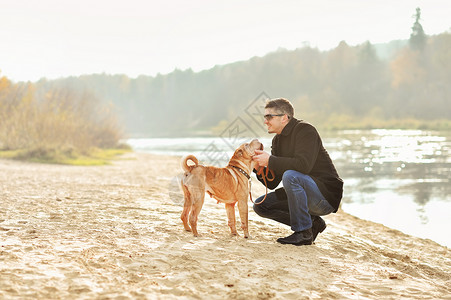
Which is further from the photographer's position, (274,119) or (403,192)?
(403,192)

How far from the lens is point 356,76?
94.0 meters

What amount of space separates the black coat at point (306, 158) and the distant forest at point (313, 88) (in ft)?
166

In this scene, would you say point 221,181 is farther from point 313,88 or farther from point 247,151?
point 313,88

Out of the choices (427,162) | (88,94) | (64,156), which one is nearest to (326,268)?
(64,156)

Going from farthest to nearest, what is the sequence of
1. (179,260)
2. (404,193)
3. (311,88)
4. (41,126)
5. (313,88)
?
(311,88) < (313,88) < (41,126) < (404,193) < (179,260)

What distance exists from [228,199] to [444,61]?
3564 inches

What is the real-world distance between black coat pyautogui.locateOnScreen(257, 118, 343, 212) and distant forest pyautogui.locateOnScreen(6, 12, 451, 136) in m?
50.6

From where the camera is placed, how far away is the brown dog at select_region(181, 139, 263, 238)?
4.95 meters

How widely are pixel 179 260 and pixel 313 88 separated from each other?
9812 centimetres

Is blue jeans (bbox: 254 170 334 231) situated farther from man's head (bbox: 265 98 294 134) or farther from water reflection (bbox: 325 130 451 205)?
water reflection (bbox: 325 130 451 205)

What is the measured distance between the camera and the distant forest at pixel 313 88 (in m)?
78.5

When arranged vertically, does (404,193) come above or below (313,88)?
below

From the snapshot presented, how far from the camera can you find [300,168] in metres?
4.95

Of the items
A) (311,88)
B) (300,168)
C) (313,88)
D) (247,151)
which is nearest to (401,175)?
(300,168)
